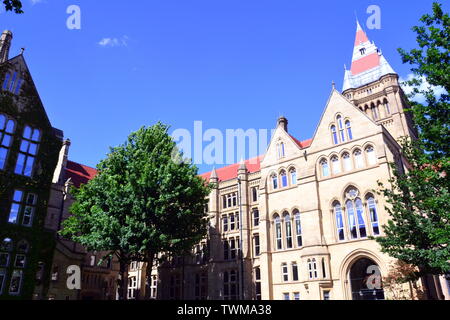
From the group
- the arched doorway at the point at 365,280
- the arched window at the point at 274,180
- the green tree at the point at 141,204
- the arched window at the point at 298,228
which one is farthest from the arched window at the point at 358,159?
the green tree at the point at 141,204

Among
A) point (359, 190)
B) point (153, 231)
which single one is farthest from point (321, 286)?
point (153, 231)

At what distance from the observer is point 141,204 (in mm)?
25859

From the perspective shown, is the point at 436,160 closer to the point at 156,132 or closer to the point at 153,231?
the point at 153,231

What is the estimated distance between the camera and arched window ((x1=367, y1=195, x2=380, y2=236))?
27.1 metres

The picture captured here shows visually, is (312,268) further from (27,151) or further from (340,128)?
(27,151)

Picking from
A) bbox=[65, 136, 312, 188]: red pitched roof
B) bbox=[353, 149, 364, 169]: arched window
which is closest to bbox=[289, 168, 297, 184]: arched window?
bbox=[353, 149, 364, 169]: arched window

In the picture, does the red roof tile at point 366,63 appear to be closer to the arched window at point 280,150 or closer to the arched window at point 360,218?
the arched window at point 280,150

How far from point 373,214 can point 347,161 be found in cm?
541

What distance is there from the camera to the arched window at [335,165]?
31.0 m

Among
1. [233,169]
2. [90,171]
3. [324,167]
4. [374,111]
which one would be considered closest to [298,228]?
[324,167]

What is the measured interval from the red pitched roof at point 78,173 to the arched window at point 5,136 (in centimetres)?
2021

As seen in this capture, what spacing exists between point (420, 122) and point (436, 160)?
2172 millimetres

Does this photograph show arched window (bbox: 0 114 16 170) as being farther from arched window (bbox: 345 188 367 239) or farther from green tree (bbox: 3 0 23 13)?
arched window (bbox: 345 188 367 239)

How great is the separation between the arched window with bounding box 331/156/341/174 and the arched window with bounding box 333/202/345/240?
121 inches
